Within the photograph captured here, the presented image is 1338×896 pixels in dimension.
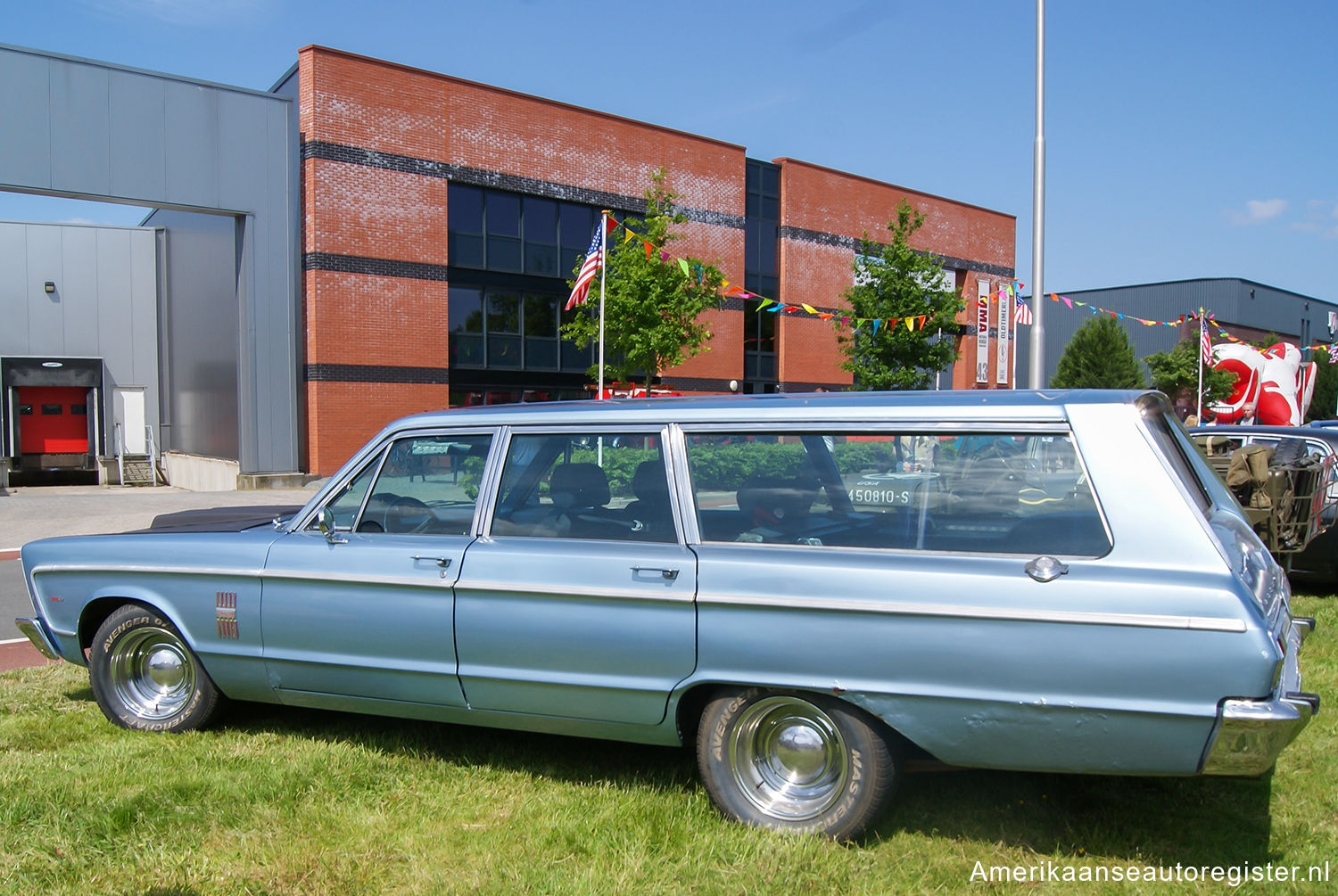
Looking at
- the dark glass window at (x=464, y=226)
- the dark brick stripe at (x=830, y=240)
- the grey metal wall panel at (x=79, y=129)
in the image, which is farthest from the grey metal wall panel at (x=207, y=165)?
the dark brick stripe at (x=830, y=240)

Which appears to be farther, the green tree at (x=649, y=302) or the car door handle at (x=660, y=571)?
the green tree at (x=649, y=302)

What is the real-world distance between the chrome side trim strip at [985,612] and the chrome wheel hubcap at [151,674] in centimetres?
283

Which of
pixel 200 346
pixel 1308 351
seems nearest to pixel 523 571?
pixel 200 346

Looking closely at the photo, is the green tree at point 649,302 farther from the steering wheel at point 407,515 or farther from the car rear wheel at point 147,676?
the steering wheel at point 407,515

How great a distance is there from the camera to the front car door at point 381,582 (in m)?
4.05

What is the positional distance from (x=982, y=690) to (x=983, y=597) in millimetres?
299

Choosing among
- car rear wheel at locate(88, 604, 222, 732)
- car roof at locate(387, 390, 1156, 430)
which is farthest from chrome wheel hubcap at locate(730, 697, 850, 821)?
car rear wheel at locate(88, 604, 222, 732)

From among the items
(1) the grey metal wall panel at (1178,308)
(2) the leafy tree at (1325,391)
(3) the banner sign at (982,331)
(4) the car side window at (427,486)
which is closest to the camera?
(4) the car side window at (427,486)

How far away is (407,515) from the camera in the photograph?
14.4ft

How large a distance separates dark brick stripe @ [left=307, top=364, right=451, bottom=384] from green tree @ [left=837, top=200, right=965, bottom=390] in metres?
10.9

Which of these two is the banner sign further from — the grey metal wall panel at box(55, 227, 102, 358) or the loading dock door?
the loading dock door

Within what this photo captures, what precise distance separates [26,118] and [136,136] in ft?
5.91

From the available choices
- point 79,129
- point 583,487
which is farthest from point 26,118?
point 583,487

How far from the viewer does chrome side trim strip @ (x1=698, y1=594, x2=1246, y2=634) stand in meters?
2.87
